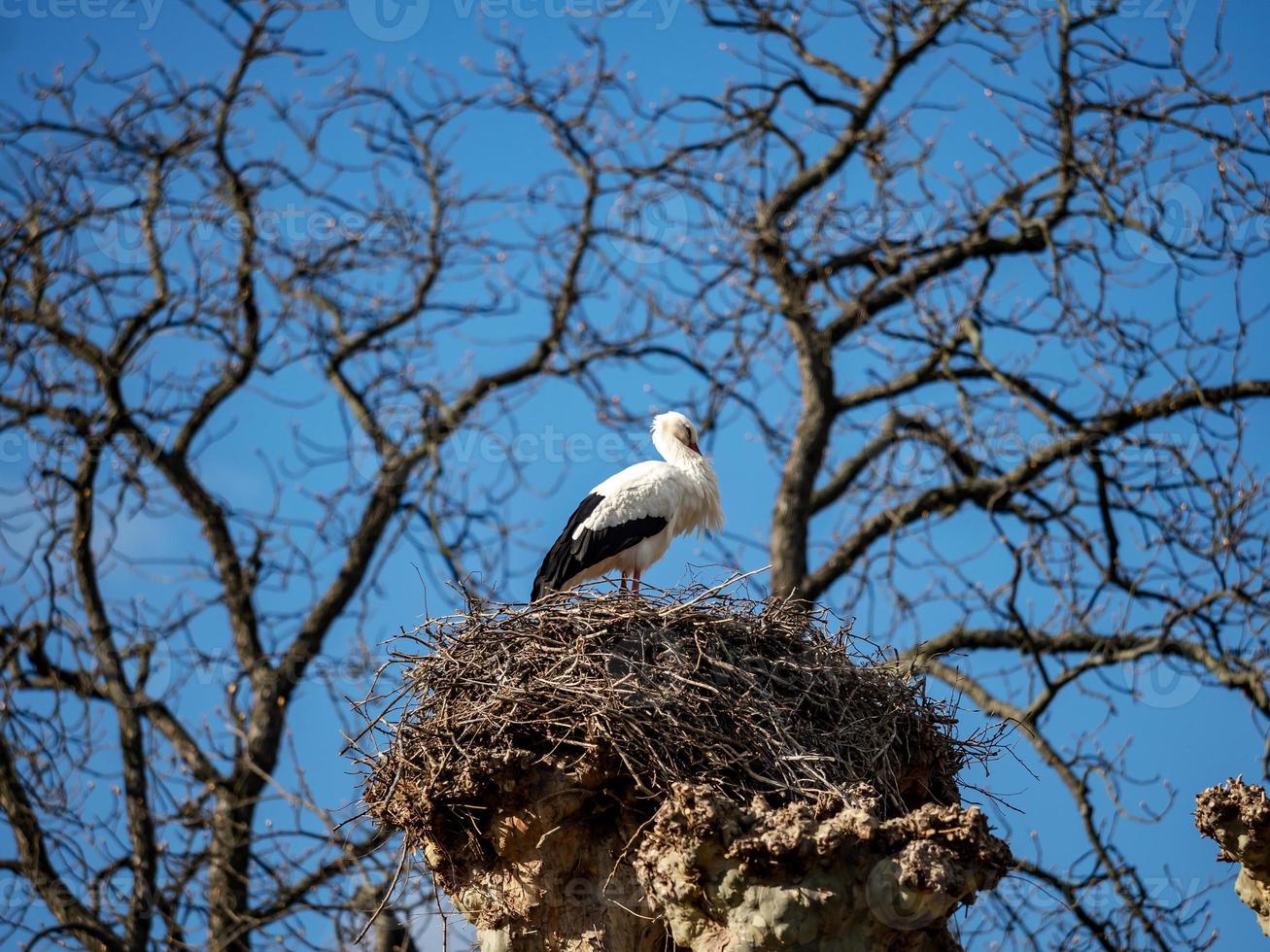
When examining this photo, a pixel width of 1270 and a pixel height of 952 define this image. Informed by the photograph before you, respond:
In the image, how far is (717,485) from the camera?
1052 centimetres

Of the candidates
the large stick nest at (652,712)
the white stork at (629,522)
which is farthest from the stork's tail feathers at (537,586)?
the large stick nest at (652,712)

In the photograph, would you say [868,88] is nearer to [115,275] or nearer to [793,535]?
[793,535]

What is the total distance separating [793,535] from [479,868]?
947cm

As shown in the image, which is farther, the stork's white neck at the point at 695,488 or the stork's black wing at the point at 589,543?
the stork's white neck at the point at 695,488

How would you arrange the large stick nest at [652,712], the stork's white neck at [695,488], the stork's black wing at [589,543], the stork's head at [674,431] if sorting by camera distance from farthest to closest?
the stork's head at [674,431] → the stork's white neck at [695,488] → the stork's black wing at [589,543] → the large stick nest at [652,712]

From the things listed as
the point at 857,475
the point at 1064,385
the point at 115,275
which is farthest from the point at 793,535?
the point at 115,275

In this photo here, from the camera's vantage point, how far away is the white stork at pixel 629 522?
9.64 meters

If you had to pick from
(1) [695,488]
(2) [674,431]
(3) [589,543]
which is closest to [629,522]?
(3) [589,543]

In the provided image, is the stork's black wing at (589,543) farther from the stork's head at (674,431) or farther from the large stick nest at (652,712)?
the large stick nest at (652,712)

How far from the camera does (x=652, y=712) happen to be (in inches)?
264

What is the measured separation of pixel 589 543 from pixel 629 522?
0.98 feet

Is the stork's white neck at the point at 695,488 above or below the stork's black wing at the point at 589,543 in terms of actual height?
above

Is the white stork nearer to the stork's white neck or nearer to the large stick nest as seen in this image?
the stork's white neck

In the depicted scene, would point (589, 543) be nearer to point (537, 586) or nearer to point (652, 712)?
point (537, 586)
